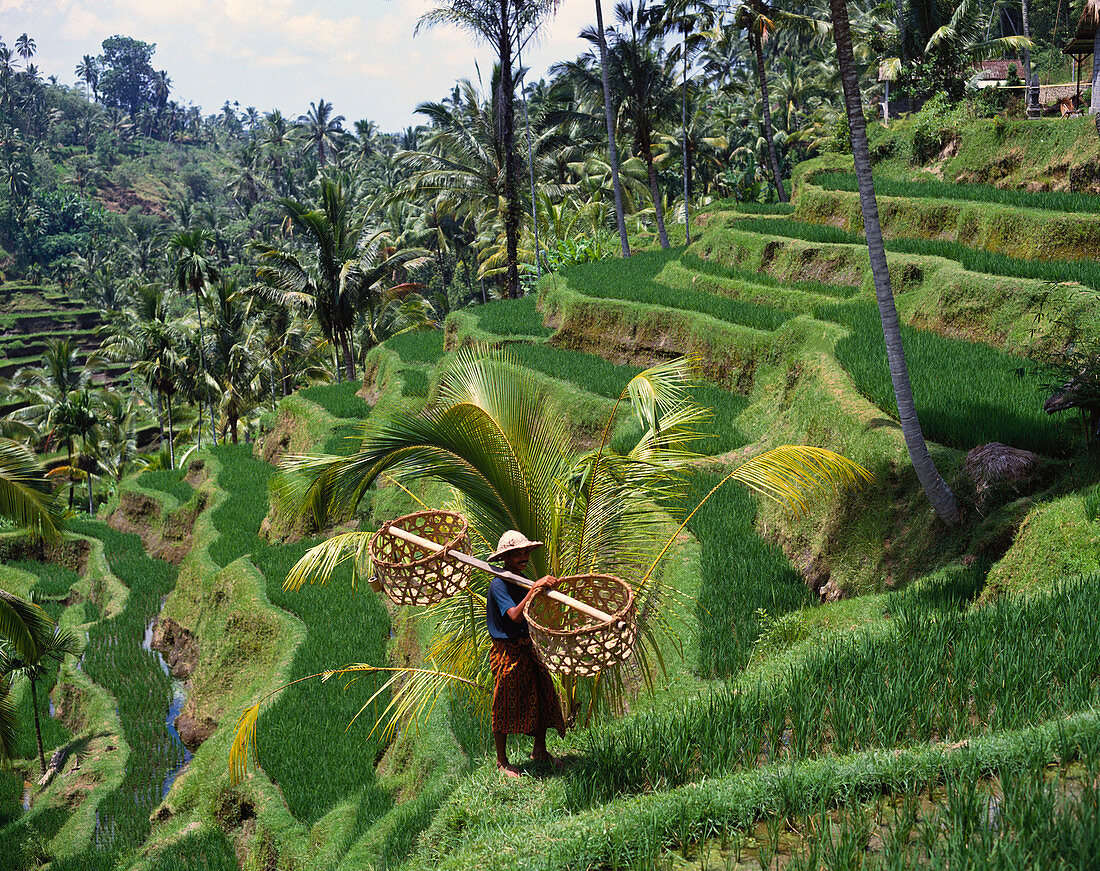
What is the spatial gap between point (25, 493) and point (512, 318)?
13.2 m

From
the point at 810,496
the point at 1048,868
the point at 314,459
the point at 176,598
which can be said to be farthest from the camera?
the point at 176,598

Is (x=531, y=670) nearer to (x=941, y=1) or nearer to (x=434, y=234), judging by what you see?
(x=941, y=1)

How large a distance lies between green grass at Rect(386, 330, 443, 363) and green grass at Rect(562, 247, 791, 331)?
4.10m

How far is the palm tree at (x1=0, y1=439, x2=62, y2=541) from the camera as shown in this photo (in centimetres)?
972

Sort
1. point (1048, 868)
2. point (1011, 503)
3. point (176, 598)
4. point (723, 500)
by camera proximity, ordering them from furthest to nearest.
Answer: point (176, 598) < point (723, 500) < point (1011, 503) < point (1048, 868)

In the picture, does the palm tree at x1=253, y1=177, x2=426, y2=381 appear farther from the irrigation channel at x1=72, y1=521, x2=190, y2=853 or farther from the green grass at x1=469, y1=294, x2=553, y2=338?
the irrigation channel at x1=72, y1=521, x2=190, y2=853

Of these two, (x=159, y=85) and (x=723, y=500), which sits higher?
(x=159, y=85)

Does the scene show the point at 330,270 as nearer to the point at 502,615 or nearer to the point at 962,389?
the point at 962,389

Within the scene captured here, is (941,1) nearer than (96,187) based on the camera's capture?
Yes

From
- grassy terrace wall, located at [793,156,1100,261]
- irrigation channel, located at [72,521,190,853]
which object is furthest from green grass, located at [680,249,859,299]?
irrigation channel, located at [72,521,190,853]

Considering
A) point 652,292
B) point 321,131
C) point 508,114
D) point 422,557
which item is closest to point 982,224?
point 652,292

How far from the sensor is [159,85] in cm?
12481

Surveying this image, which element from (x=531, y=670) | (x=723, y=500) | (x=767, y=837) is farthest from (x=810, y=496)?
(x=767, y=837)

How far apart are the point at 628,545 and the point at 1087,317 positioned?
5.87m
